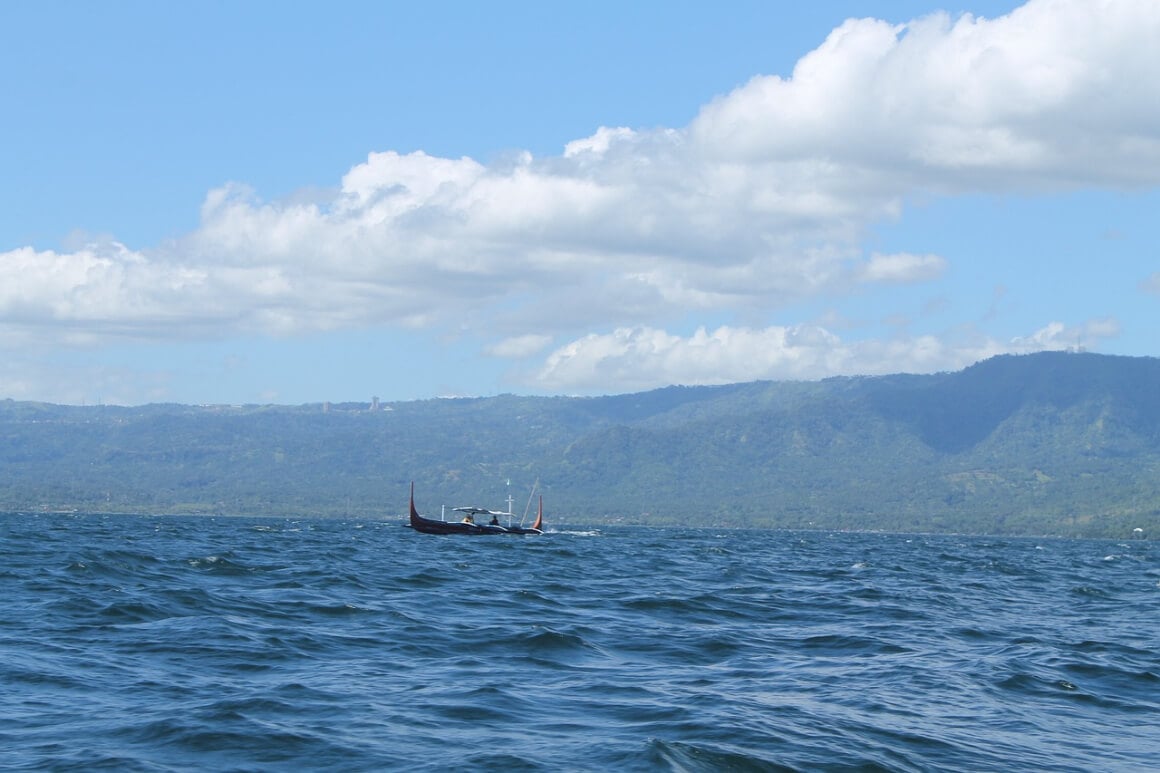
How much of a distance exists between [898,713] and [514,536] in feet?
450

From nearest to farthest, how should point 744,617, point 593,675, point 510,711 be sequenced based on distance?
point 510,711 < point 593,675 < point 744,617

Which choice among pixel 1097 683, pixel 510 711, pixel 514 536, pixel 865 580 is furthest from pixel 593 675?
pixel 514 536

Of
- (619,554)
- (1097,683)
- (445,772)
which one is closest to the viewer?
(445,772)

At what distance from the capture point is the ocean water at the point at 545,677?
2728cm

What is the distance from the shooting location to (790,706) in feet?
109

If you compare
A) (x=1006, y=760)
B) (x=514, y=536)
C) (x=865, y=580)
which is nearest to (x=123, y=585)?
(x=1006, y=760)

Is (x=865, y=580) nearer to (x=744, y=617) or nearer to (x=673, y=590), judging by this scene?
(x=673, y=590)

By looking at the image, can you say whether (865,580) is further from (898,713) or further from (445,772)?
(445,772)

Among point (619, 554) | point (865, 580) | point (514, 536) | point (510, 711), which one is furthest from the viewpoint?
point (514, 536)

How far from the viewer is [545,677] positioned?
36875 mm

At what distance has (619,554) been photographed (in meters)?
124

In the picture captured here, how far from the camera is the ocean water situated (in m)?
27.3

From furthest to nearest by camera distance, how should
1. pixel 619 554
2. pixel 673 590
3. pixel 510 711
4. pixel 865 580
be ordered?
pixel 619 554
pixel 865 580
pixel 673 590
pixel 510 711

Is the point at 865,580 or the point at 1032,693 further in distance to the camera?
the point at 865,580
